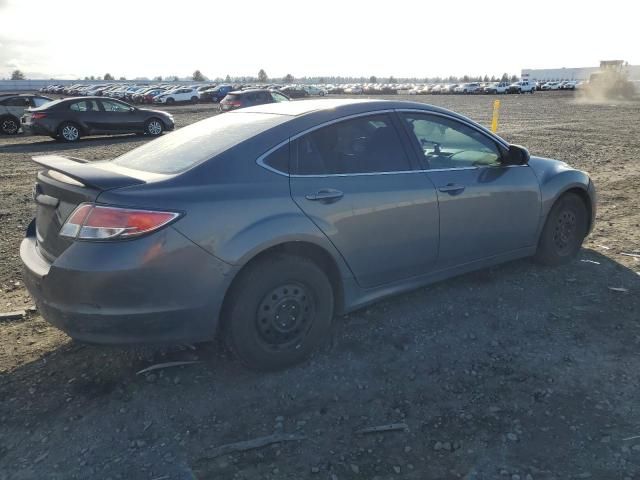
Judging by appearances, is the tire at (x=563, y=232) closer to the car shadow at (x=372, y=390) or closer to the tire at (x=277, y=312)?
the car shadow at (x=372, y=390)

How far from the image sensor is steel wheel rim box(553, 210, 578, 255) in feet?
16.6

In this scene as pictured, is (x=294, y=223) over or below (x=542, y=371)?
over

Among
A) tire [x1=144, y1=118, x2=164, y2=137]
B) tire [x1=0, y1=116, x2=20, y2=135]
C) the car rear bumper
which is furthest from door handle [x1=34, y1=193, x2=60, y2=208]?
tire [x1=0, y1=116, x2=20, y2=135]

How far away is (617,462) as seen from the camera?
2.62 m

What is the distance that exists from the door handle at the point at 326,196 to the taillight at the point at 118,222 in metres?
0.88

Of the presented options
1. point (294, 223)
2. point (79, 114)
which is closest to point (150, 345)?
point (294, 223)

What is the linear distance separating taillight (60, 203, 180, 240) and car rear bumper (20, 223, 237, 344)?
4cm

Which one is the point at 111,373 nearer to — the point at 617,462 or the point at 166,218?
the point at 166,218

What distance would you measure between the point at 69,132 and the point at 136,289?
642 inches

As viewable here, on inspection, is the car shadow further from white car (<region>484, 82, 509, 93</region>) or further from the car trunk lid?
white car (<region>484, 82, 509, 93</region>)

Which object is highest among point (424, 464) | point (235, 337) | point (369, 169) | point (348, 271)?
point (369, 169)

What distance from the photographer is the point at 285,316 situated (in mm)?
3396

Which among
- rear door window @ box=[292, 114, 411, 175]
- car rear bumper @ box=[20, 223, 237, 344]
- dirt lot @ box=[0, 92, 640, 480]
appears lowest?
dirt lot @ box=[0, 92, 640, 480]

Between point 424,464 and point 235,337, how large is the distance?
4.24 feet
